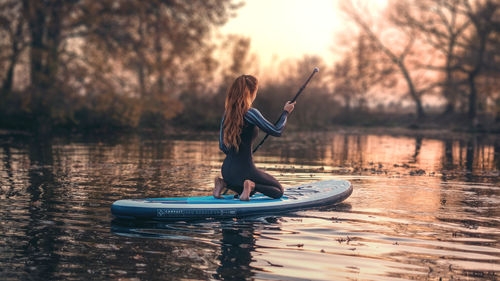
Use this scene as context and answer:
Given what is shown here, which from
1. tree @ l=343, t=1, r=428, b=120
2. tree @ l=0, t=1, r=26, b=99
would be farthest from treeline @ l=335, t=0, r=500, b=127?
tree @ l=0, t=1, r=26, b=99

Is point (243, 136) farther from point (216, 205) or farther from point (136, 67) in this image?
point (136, 67)

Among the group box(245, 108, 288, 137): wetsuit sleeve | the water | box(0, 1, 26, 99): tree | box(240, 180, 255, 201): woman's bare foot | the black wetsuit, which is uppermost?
box(0, 1, 26, 99): tree

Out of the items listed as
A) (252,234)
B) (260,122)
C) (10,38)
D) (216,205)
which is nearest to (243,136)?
(260,122)

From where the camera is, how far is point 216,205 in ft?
24.9

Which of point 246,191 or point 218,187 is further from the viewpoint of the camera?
point 218,187

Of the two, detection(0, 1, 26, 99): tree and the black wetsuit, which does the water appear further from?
detection(0, 1, 26, 99): tree

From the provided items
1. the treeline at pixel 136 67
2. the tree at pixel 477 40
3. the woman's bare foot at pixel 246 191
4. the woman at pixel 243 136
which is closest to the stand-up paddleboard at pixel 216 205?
the woman's bare foot at pixel 246 191

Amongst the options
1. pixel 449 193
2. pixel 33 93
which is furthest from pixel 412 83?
pixel 449 193

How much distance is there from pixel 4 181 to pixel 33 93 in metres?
18.9

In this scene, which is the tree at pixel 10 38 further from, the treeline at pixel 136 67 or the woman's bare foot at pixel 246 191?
the woman's bare foot at pixel 246 191

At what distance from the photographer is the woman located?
7883 mm

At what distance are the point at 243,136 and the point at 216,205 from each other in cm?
A: 103

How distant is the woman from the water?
0.54 metres

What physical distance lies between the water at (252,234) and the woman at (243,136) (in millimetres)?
544
